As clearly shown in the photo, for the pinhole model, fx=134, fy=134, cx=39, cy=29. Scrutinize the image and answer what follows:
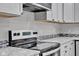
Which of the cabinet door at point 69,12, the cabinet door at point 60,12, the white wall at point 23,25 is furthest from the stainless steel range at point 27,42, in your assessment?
the cabinet door at point 69,12

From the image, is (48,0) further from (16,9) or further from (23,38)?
(23,38)

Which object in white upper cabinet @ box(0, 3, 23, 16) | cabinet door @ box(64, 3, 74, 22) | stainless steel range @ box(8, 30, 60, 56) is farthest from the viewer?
cabinet door @ box(64, 3, 74, 22)

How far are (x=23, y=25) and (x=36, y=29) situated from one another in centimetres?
47

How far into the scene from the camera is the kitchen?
1.57 m

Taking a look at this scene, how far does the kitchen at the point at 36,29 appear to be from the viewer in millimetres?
1571

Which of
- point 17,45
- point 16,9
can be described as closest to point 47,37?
point 17,45

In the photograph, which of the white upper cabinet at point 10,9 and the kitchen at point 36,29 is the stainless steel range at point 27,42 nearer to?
the kitchen at point 36,29

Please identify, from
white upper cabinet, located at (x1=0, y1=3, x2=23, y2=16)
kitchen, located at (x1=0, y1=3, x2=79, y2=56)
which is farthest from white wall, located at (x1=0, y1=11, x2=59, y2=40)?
white upper cabinet, located at (x1=0, y1=3, x2=23, y2=16)

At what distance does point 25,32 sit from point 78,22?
2.06 m

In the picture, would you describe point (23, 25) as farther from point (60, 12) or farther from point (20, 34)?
point (60, 12)

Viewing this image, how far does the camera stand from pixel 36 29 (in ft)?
9.12

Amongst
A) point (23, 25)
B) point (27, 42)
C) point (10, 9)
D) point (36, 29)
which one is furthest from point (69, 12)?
point (10, 9)

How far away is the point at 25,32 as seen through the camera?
85.4 inches

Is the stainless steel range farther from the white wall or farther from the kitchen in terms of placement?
the white wall
